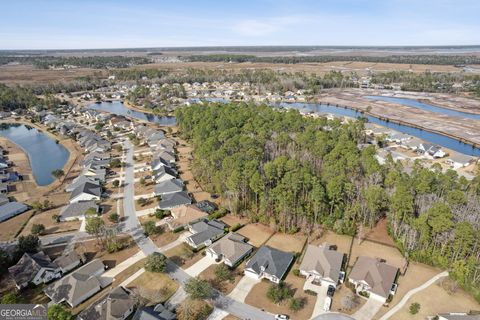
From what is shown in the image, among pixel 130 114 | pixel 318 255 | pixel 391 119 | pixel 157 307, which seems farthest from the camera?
pixel 130 114

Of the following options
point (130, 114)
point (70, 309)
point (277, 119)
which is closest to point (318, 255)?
point (70, 309)

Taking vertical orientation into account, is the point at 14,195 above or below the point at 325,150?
below

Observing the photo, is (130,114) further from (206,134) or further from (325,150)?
(325,150)

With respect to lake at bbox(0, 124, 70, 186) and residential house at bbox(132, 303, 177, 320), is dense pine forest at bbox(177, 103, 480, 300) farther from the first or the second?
lake at bbox(0, 124, 70, 186)

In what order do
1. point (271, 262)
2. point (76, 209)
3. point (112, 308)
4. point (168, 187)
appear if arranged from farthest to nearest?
point (168, 187) < point (76, 209) < point (271, 262) < point (112, 308)

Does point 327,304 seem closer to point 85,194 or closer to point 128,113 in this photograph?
point 85,194

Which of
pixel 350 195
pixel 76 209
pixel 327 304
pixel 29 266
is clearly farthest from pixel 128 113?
pixel 327 304

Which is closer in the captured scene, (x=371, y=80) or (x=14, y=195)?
(x=14, y=195)
